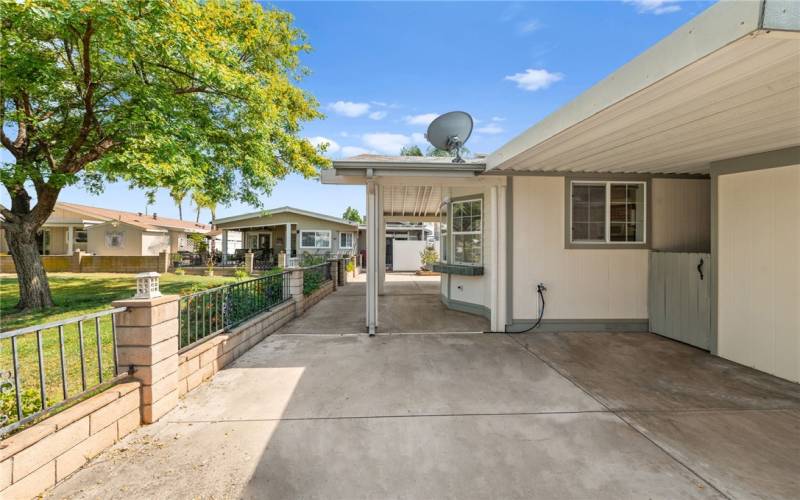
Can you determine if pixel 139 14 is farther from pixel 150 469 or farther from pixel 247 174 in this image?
pixel 150 469

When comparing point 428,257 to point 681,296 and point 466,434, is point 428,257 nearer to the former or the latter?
point 681,296

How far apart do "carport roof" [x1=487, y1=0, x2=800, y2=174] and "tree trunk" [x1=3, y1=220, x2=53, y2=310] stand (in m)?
10.7

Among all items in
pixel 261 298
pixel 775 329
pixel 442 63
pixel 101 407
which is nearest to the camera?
pixel 101 407

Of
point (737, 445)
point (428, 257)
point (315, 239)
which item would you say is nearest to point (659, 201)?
point (737, 445)

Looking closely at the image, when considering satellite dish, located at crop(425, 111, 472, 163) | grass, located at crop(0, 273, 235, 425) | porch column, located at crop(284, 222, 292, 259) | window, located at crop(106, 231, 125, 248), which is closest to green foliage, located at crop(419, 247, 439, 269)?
porch column, located at crop(284, 222, 292, 259)

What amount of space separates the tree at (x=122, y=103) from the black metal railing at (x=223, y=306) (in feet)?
8.91

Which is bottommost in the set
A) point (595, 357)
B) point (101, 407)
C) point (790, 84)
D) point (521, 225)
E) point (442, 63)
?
point (595, 357)

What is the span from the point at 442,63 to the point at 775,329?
8682 millimetres

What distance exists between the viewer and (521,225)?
5.63 metres

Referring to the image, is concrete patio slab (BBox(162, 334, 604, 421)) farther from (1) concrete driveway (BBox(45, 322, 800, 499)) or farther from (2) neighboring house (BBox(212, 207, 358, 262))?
(2) neighboring house (BBox(212, 207, 358, 262))

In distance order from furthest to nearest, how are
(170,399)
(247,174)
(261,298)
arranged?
(247,174) < (261,298) < (170,399)

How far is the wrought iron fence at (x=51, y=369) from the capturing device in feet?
6.59

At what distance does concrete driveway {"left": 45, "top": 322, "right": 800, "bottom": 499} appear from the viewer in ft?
6.81

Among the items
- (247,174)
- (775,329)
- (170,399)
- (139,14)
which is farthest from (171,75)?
(775,329)
